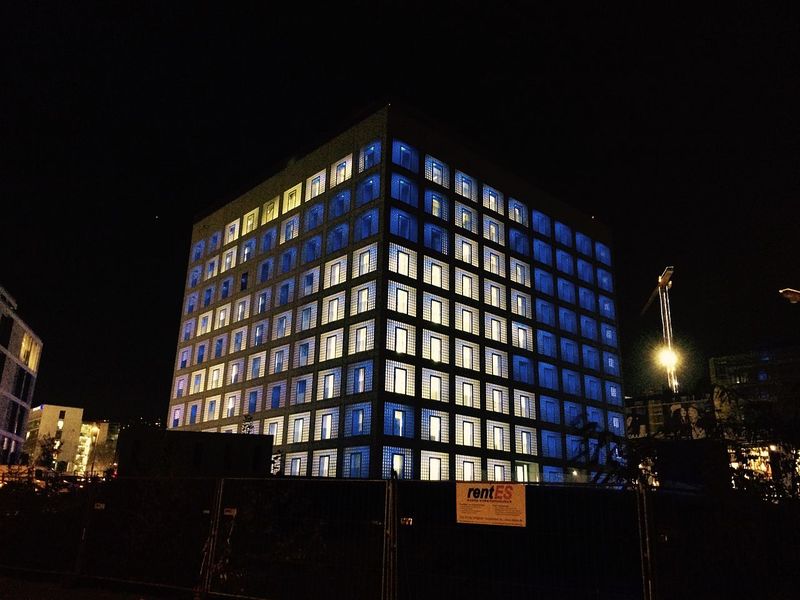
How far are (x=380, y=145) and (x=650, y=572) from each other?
5001 cm

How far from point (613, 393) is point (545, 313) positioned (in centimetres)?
1432

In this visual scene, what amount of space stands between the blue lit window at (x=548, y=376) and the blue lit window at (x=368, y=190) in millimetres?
24448

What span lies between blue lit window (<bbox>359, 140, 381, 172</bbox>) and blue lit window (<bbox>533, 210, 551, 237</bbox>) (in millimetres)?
21862

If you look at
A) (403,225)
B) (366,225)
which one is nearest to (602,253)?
(403,225)

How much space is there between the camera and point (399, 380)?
50.2 metres

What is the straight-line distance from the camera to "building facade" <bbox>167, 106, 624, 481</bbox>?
5100 cm

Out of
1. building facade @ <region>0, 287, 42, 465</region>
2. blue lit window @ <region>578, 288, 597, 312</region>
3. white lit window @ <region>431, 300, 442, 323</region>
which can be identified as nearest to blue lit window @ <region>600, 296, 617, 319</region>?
blue lit window @ <region>578, 288, 597, 312</region>

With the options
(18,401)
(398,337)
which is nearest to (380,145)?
(398,337)

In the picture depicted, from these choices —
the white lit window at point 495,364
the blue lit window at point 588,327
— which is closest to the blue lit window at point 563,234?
the blue lit window at point 588,327

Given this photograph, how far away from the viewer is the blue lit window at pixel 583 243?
74.4 metres

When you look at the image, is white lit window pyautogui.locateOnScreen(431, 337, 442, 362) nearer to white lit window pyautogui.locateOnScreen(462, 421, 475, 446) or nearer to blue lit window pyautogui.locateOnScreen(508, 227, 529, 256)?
white lit window pyautogui.locateOnScreen(462, 421, 475, 446)

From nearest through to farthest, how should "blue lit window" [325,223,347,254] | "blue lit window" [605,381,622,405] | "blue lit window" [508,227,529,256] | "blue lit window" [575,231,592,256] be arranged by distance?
"blue lit window" [325,223,347,254]
"blue lit window" [508,227,529,256]
"blue lit window" [605,381,622,405]
"blue lit window" [575,231,592,256]

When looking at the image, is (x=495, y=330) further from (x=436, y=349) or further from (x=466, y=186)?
(x=466, y=186)

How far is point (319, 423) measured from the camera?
52812 mm
